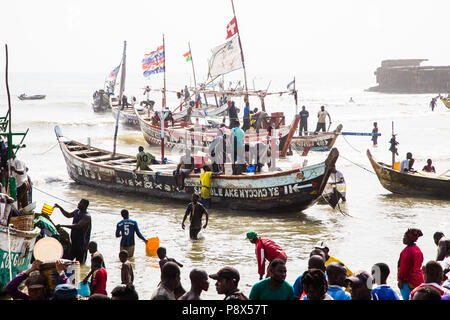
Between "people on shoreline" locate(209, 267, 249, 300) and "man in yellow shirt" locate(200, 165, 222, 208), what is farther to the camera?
Answer: "man in yellow shirt" locate(200, 165, 222, 208)

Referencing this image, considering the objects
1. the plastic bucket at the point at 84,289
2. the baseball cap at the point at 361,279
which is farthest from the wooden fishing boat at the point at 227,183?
the baseball cap at the point at 361,279

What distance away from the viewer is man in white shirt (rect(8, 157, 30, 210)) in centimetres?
995

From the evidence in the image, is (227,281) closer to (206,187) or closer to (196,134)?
(206,187)

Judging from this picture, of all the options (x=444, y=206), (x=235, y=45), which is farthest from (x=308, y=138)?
(x=444, y=206)

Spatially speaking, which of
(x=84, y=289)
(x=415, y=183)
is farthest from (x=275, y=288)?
(x=415, y=183)

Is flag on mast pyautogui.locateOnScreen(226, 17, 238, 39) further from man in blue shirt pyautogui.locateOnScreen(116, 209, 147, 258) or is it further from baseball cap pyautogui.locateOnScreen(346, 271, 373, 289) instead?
baseball cap pyautogui.locateOnScreen(346, 271, 373, 289)

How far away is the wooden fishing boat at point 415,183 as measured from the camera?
51.5 ft

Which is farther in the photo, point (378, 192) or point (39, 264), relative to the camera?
point (378, 192)

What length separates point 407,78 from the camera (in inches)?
3647

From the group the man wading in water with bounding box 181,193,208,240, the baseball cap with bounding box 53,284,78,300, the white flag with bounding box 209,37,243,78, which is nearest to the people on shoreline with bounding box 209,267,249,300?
the baseball cap with bounding box 53,284,78,300

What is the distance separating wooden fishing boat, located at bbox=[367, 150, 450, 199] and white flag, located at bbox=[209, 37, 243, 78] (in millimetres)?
8480

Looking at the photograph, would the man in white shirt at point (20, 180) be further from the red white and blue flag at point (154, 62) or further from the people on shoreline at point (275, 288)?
the red white and blue flag at point (154, 62)
